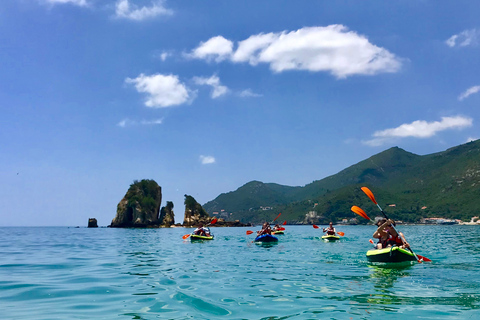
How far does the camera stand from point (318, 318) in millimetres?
7617

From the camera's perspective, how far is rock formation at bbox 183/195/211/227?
505ft

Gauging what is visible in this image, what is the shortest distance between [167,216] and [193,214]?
15.2 metres

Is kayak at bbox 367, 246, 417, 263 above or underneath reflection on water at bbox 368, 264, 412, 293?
above

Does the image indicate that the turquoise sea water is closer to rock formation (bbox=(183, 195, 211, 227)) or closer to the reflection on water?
the reflection on water

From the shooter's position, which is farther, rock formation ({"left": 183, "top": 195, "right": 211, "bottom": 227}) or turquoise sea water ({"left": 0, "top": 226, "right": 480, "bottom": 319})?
rock formation ({"left": 183, "top": 195, "right": 211, "bottom": 227})

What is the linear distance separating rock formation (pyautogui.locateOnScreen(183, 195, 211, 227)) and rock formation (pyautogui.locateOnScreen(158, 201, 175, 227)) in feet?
23.5

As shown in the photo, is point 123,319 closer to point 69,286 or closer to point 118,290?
point 118,290

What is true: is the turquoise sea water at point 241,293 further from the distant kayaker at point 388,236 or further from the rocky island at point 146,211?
the rocky island at point 146,211

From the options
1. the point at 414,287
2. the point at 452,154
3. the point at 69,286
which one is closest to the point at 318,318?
the point at 414,287

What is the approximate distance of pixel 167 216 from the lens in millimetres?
148125

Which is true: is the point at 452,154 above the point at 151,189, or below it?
above

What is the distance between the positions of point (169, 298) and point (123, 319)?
2119 mm

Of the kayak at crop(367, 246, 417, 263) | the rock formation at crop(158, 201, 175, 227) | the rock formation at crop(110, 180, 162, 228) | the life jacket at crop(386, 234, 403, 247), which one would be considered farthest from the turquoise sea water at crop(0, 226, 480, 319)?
the rock formation at crop(158, 201, 175, 227)

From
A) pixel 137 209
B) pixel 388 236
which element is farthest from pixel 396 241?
pixel 137 209
